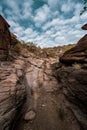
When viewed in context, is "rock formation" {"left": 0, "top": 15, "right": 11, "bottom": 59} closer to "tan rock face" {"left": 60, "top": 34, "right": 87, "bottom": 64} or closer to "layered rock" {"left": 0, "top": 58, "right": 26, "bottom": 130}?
"layered rock" {"left": 0, "top": 58, "right": 26, "bottom": 130}

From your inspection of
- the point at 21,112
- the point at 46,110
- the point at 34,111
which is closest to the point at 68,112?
the point at 46,110

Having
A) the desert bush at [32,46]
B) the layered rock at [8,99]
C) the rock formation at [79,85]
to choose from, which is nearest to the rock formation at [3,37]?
the layered rock at [8,99]

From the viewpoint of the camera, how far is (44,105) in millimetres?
9117

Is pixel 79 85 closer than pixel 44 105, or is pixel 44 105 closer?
pixel 79 85

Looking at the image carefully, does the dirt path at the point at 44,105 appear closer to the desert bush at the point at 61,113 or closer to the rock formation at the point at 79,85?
the desert bush at the point at 61,113

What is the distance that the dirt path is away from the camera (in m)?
7.49

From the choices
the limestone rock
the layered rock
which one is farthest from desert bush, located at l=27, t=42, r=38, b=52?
the limestone rock

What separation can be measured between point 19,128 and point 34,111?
160 cm

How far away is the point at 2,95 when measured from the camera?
6453 millimetres

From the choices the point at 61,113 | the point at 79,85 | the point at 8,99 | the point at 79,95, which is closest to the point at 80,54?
the point at 79,85

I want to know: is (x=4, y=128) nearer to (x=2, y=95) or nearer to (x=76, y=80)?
(x=2, y=95)

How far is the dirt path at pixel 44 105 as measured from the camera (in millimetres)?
7487

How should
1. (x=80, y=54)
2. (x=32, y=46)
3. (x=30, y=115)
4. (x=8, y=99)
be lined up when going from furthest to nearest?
(x=32, y=46) → (x=80, y=54) → (x=30, y=115) → (x=8, y=99)

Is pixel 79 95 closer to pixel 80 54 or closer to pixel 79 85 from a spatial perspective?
pixel 79 85
